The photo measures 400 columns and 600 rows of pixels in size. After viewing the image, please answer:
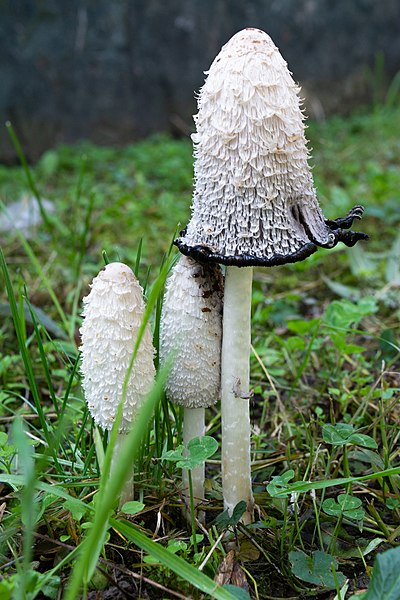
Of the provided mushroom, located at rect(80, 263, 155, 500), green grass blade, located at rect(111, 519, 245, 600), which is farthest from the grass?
mushroom, located at rect(80, 263, 155, 500)

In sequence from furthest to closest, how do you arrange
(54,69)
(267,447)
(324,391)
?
(54,69), (324,391), (267,447)

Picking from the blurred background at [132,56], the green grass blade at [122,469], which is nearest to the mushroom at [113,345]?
the green grass blade at [122,469]

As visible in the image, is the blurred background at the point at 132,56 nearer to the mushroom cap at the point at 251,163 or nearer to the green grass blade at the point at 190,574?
the mushroom cap at the point at 251,163

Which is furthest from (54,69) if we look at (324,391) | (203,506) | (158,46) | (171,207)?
(203,506)

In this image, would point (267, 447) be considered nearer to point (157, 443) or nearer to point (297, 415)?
point (297, 415)

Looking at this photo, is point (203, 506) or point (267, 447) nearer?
point (203, 506)

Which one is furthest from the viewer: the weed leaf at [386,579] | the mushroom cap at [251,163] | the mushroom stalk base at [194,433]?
the mushroom stalk base at [194,433]
